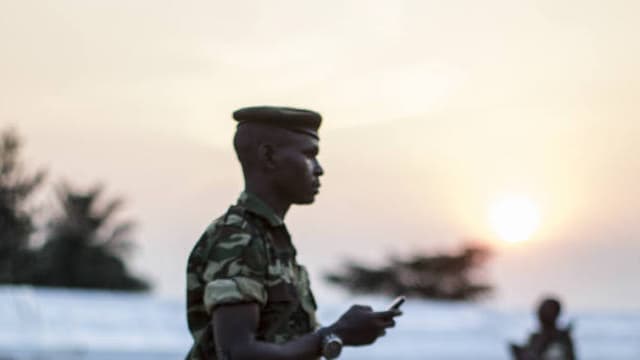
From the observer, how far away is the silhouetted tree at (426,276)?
250 feet

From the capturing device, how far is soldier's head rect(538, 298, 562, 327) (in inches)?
375

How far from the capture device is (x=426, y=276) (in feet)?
253

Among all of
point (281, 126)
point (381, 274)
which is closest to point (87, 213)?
point (381, 274)

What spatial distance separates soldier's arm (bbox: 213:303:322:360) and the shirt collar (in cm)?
36

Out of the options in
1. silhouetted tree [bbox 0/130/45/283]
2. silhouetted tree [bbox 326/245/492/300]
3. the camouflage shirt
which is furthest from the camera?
silhouetted tree [bbox 326/245/492/300]

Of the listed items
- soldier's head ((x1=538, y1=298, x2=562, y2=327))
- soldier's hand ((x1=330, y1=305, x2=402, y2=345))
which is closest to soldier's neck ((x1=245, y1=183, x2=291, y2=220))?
soldier's hand ((x1=330, y1=305, x2=402, y2=345))

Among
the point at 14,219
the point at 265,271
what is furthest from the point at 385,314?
the point at 14,219

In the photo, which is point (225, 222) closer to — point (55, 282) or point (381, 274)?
point (55, 282)

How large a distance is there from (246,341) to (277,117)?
800 mm

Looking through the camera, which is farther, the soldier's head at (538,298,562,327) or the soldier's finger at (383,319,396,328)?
the soldier's head at (538,298,562,327)

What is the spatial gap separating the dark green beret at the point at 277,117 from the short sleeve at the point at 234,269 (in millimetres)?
389

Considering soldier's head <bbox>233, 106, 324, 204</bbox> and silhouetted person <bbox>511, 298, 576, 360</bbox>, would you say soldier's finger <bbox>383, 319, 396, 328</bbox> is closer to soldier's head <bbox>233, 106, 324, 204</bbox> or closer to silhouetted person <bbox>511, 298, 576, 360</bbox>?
soldier's head <bbox>233, 106, 324, 204</bbox>

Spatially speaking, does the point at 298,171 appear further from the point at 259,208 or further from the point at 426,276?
the point at 426,276

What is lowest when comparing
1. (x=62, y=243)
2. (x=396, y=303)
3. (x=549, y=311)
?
(x=396, y=303)
